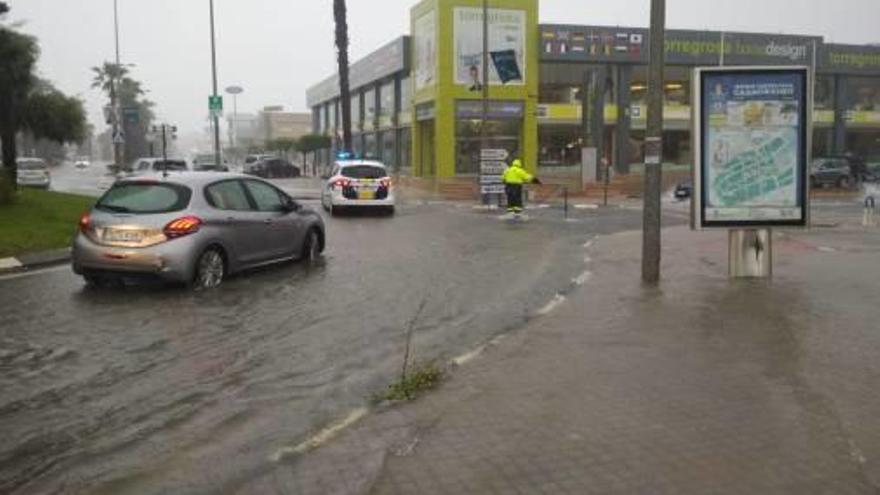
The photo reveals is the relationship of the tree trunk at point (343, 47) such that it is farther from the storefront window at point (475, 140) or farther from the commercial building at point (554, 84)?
the storefront window at point (475, 140)

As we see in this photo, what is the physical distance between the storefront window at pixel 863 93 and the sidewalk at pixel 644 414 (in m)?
45.9

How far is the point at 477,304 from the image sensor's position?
11.2m

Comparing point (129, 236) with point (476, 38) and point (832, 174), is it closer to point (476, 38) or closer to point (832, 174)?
point (476, 38)

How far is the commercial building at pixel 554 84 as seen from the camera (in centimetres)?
4344

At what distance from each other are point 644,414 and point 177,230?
7.04 meters

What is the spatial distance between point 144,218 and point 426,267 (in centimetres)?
429

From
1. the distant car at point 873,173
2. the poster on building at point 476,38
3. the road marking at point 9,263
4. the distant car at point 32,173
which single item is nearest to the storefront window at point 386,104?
the poster on building at point 476,38

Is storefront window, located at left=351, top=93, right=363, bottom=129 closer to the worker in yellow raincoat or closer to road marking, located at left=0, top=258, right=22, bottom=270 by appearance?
the worker in yellow raincoat

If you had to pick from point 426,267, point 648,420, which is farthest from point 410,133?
point 648,420

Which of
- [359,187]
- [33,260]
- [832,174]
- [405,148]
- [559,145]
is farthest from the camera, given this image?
[405,148]

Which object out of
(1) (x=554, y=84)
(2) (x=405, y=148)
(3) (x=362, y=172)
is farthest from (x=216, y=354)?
(2) (x=405, y=148)

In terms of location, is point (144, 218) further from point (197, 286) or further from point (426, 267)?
point (426, 267)

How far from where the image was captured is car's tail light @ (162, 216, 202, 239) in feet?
38.6

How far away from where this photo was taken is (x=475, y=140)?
44.9 meters
